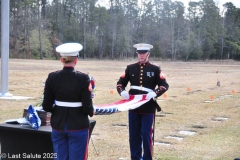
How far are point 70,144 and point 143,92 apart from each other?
1676 mm

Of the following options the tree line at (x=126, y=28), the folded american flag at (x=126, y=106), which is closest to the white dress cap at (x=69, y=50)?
the folded american flag at (x=126, y=106)

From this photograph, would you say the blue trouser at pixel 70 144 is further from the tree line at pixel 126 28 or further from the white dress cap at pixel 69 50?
the tree line at pixel 126 28

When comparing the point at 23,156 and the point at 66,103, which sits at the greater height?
the point at 66,103

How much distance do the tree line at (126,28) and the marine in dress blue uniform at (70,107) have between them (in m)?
53.7

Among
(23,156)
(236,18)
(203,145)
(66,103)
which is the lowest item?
(203,145)

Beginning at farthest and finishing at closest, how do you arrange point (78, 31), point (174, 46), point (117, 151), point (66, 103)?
point (174, 46) → point (78, 31) → point (117, 151) → point (66, 103)

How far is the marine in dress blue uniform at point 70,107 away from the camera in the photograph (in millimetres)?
3832

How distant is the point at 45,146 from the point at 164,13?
90.4m

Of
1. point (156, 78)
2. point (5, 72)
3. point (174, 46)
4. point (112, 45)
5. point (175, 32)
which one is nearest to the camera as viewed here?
point (156, 78)

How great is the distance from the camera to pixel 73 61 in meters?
3.90

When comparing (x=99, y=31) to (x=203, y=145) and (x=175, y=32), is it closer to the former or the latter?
(x=175, y=32)

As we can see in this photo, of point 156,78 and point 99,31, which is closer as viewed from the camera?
point 156,78

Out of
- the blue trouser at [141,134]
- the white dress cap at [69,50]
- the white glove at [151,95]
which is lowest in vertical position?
the blue trouser at [141,134]

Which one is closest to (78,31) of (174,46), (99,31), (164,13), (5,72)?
(99,31)
